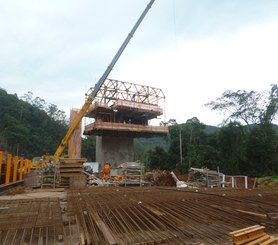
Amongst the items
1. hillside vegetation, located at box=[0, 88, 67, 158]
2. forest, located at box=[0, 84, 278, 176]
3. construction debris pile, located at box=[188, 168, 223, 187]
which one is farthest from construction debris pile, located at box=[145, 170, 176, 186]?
hillside vegetation, located at box=[0, 88, 67, 158]

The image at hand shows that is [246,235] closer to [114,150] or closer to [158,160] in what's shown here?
[114,150]

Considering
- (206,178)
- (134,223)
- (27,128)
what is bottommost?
(206,178)

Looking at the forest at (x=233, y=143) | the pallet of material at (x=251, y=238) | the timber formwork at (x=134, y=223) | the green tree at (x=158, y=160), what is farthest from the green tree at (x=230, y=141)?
the pallet of material at (x=251, y=238)

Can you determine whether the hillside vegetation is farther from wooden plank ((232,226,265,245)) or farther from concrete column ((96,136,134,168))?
wooden plank ((232,226,265,245))

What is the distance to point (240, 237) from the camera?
2975 mm

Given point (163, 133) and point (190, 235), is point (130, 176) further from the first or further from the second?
point (163, 133)

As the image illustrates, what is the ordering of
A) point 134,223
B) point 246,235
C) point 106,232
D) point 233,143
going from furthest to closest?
point 233,143, point 134,223, point 106,232, point 246,235

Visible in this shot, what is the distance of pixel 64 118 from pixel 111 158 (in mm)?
56181

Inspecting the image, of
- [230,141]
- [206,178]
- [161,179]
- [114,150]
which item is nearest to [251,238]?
[206,178]

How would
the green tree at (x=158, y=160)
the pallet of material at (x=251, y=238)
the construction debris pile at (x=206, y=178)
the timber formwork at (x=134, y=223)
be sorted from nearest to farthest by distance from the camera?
the pallet of material at (x=251, y=238)
the timber formwork at (x=134, y=223)
the construction debris pile at (x=206, y=178)
the green tree at (x=158, y=160)

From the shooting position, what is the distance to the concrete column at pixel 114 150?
1459 inches

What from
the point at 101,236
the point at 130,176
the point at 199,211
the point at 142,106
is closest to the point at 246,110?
the point at 142,106

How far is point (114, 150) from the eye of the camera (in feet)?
124

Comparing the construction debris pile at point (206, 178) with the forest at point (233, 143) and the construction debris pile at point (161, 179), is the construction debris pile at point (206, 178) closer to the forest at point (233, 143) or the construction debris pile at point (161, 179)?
the construction debris pile at point (161, 179)
